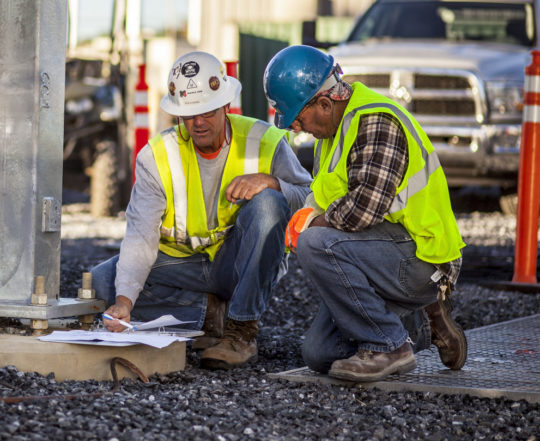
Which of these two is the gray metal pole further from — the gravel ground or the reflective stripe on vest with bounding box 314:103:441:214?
the reflective stripe on vest with bounding box 314:103:441:214

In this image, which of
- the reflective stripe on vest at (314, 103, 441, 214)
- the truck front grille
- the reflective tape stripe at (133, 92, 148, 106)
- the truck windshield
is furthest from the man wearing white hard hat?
the truck windshield

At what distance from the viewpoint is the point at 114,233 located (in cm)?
1069

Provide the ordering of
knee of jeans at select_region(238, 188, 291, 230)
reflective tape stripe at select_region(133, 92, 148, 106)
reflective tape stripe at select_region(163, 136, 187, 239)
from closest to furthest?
knee of jeans at select_region(238, 188, 291, 230) < reflective tape stripe at select_region(163, 136, 187, 239) < reflective tape stripe at select_region(133, 92, 148, 106)

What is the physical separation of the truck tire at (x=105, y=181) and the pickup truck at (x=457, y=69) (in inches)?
92.7

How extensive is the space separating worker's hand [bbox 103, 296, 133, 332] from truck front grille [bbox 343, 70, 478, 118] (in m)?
7.00

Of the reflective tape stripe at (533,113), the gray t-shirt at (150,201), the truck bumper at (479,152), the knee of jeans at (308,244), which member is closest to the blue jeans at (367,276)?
the knee of jeans at (308,244)

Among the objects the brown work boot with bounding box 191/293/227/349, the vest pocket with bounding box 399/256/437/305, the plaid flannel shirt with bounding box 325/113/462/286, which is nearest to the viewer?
the plaid flannel shirt with bounding box 325/113/462/286

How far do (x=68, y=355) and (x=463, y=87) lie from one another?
7919mm

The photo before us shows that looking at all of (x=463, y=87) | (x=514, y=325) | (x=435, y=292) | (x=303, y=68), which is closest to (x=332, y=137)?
(x=303, y=68)

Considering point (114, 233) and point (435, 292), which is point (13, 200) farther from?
point (114, 233)

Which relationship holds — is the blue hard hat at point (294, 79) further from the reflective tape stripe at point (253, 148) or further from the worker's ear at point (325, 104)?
the reflective tape stripe at point (253, 148)

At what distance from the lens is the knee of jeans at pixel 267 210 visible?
16.1 feet

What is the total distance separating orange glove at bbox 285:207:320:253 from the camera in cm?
449

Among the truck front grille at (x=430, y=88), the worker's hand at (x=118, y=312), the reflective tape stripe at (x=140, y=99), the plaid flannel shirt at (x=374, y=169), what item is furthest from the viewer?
the truck front grille at (x=430, y=88)
